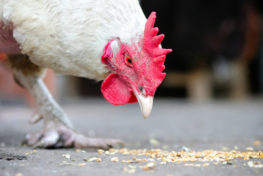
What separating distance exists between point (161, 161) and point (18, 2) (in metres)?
1.26

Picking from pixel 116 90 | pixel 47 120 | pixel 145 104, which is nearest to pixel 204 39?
pixel 47 120

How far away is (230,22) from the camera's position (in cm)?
758

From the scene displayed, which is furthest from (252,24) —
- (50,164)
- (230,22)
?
(50,164)

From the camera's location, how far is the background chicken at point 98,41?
203 cm

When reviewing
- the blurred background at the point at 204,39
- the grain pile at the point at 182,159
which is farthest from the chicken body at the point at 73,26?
the blurred background at the point at 204,39

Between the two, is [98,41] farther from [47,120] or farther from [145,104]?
[47,120]

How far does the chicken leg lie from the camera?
8.10 ft

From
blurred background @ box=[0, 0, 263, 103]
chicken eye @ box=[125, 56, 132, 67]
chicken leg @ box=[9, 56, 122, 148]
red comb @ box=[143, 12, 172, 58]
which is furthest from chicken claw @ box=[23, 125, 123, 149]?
blurred background @ box=[0, 0, 263, 103]

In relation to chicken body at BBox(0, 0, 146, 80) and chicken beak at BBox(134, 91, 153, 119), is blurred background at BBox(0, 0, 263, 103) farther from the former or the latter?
chicken beak at BBox(134, 91, 153, 119)

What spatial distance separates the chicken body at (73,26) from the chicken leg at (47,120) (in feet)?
1.80

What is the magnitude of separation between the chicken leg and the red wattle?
0.42m

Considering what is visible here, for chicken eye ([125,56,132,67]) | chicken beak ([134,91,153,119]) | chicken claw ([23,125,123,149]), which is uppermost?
chicken eye ([125,56,132,67])

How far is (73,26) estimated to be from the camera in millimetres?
2076

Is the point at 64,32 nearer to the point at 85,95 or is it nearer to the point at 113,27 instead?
the point at 113,27
